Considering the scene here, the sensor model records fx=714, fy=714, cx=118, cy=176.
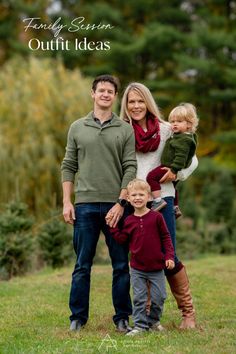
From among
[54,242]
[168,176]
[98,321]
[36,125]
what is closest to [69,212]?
[168,176]

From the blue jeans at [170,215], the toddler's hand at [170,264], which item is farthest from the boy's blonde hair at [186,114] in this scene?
the toddler's hand at [170,264]

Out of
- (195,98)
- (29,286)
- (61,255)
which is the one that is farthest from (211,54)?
(29,286)

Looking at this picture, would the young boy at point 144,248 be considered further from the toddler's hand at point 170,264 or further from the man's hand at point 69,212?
the man's hand at point 69,212

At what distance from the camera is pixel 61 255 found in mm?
12367

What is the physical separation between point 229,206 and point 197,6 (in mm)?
11360

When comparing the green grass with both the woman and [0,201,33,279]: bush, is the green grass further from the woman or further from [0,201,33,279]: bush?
[0,201,33,279]: bush

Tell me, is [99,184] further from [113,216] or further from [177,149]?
[177,149]

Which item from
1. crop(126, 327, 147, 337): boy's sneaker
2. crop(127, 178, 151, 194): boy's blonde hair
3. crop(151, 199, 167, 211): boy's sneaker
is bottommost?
crop(126, 327, 147, 337): boy's sneaker

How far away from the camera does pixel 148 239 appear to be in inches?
224

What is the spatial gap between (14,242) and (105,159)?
228 inches

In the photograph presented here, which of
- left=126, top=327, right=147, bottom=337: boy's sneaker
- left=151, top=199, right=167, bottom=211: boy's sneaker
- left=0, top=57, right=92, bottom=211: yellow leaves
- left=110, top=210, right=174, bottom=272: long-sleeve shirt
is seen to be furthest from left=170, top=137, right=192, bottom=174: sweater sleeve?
left=0, top=57, right=92, bottom=211: yellow leaves

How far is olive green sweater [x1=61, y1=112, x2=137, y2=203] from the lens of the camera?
576cm

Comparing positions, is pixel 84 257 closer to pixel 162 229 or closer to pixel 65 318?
pixel 162 229

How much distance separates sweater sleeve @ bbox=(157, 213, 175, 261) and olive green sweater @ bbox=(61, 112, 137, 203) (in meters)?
0.40
